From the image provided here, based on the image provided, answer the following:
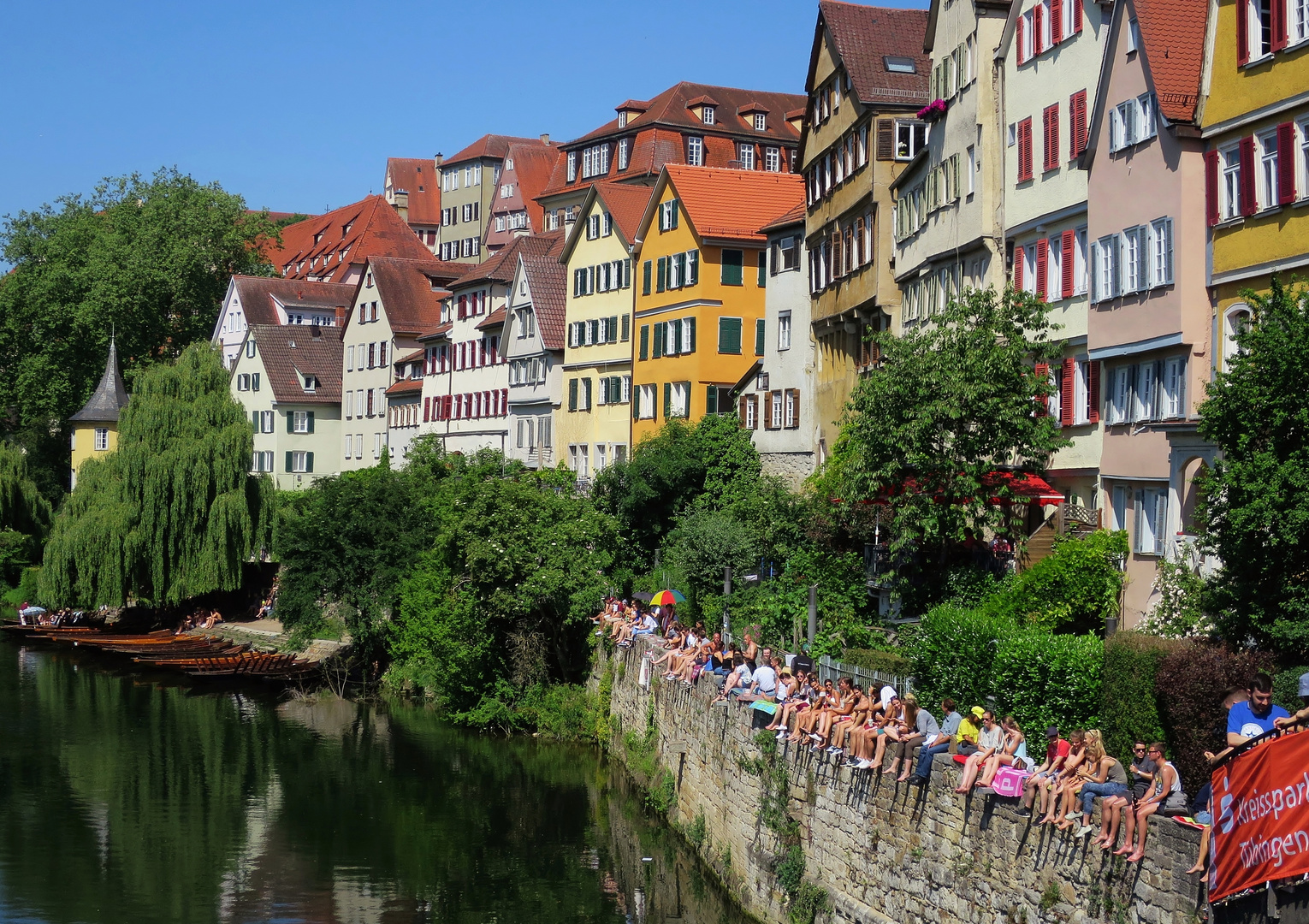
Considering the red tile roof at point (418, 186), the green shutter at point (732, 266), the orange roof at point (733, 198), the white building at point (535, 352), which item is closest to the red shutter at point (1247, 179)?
the orange roof at point (733, 198)

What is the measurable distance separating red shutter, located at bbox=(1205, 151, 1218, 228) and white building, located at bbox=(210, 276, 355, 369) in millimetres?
77389

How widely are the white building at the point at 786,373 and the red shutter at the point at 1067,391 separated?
49.3 ft

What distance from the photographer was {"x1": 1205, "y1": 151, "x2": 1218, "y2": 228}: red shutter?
24828mm

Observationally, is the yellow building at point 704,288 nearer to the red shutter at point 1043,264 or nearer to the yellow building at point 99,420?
the red shutter at point 1043,264

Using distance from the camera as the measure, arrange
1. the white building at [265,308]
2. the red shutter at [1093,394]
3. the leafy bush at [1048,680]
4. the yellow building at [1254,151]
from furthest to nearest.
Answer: the white building at [265,308] < the red shutter at [1093,394] < the yellow building at [1254,151] < the leafy bush at [1048,680]

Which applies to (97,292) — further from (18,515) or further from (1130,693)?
(1130,693)

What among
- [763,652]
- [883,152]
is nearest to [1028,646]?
[763,652]

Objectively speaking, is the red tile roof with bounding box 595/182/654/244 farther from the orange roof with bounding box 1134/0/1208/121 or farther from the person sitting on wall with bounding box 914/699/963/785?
the person sitting on wall with bounding box 914/699/963/785

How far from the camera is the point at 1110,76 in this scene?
2831 centimetres

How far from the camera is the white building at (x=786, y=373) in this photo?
46.3m

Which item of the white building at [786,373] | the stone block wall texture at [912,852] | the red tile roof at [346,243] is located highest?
the red tile roof at [346,243]

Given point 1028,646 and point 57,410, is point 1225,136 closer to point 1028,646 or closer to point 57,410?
point 1028,646

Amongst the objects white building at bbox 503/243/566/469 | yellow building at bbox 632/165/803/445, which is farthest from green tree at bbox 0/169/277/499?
yellow building at bbox 632/165/803/445

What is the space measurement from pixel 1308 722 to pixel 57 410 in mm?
88228
